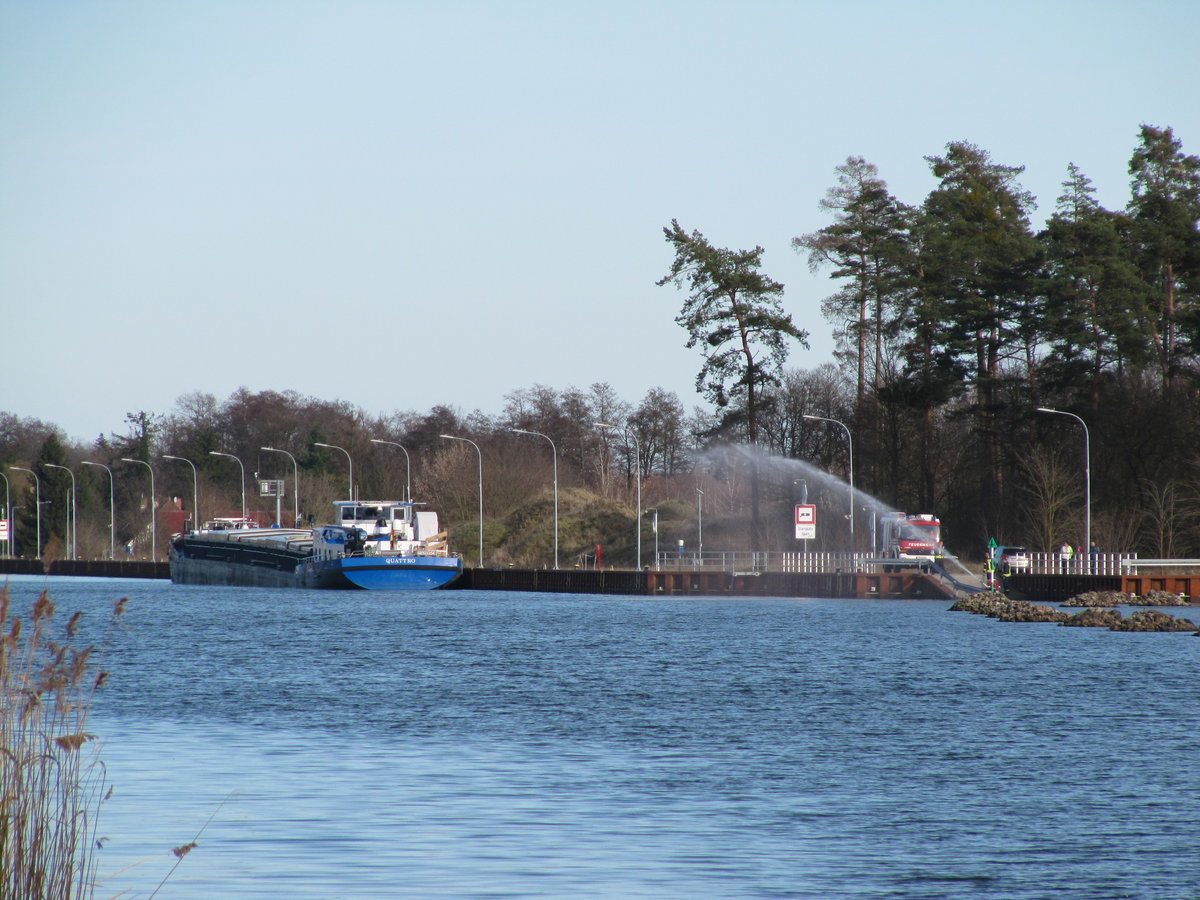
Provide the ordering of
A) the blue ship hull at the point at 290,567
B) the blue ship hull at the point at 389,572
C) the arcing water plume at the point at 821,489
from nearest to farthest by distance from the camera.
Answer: the arcing water plume at the point at 821,489 → the blue ship hull at the point at 389,572 → the blue ship hull at the point at 290,567

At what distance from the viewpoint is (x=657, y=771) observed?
69.1 feet

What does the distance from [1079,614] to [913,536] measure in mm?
19801

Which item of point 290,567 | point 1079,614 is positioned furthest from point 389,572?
point 1079,614

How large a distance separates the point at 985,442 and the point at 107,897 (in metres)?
69.3

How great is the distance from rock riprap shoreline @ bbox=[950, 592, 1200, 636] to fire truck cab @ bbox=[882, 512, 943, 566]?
9406 mm

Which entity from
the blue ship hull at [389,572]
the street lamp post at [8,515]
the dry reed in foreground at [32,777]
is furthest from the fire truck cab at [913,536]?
the street lamp post at [8,515]

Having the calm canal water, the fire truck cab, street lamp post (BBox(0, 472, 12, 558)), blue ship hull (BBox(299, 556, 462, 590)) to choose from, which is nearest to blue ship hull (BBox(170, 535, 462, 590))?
blue ship hull (BBox(299, 556, 462, 590))

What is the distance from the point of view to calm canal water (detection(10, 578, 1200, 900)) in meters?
14.1

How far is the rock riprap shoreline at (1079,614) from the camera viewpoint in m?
52.3

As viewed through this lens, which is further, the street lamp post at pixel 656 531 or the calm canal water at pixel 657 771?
the street lamp post at pixel 656 531

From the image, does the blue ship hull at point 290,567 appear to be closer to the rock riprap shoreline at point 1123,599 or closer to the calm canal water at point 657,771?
the rock riprap shoreline at point 1123,599

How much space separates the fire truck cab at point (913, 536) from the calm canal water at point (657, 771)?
29743 mm

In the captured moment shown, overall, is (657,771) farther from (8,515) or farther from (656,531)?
(8,515)

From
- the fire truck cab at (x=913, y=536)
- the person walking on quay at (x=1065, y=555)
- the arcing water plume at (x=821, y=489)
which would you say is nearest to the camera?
the person walking on quay at (x=1065, y=555)
